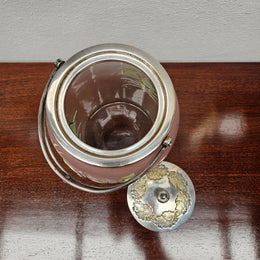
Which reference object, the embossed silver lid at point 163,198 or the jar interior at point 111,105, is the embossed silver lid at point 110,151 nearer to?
the jar interior at point 111,105

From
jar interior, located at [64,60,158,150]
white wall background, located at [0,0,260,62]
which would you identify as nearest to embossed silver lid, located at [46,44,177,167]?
jar interior, located at [64,60,158,150]

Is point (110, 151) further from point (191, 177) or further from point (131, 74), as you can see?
point (191, 177)

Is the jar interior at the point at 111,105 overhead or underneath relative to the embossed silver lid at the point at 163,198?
overhead

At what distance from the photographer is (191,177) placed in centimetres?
45

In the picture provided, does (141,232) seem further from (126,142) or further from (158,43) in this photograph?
(158,43)

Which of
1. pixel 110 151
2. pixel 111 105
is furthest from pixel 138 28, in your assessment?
pixel 110 151

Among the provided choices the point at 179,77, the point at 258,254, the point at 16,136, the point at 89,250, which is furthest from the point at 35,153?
the point at 258,254

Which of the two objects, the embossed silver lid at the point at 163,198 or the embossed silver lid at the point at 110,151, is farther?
the embossed silver lid at the point at 163,198

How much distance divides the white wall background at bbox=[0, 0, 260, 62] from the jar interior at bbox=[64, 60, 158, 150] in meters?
0.15

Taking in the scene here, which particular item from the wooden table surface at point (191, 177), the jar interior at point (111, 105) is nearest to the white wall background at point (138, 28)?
the wooden table surface at point (191, 177)

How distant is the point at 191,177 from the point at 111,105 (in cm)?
18

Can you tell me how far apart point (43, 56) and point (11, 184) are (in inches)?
10.2

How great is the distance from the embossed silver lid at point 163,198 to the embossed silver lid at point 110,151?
18 centimetres

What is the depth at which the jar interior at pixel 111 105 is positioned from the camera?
32 cm
